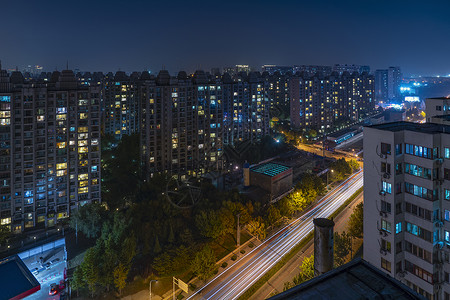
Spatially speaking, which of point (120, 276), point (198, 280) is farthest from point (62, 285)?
point (198, 280)

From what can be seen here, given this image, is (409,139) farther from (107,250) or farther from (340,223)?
(107,250)

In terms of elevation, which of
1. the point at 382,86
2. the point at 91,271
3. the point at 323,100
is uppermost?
the point at 382,86

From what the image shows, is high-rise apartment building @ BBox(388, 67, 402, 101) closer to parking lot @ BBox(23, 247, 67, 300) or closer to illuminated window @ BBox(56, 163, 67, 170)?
illuminated window @ BBox(56, 163, 67, 170)

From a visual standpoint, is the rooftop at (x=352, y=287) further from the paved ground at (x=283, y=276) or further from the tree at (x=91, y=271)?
the tree at (x=91, y=271)

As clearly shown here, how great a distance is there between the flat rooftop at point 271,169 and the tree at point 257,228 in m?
10.5

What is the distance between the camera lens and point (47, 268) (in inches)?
1206

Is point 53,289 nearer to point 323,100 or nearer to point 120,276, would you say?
point 120,276

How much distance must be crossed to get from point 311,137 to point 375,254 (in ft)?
204

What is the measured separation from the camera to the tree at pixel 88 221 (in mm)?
34062

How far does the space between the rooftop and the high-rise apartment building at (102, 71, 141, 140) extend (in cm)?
6024

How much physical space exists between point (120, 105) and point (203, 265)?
51.7 m

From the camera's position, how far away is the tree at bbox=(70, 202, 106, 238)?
112ft

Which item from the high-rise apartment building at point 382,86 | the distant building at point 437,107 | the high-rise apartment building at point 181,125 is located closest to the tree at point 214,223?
the distant building at point 437,107

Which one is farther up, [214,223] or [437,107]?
[437,107]
